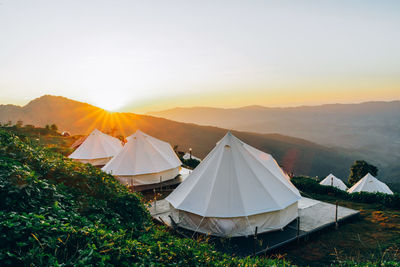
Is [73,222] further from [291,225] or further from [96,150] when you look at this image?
[96,150]

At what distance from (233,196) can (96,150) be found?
1723 centimetres

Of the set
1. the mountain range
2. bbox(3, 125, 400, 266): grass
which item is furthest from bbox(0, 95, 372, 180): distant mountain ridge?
bbox(3, 125, 400, 266): grass

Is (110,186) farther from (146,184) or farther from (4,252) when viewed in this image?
(146,184)

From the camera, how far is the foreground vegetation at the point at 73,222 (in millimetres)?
2986

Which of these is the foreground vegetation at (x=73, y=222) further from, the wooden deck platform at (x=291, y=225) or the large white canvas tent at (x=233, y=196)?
the large white canvas tent at (x=233, y=196)

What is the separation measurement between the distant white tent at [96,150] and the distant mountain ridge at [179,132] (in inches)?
2081

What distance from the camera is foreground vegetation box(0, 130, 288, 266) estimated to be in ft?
9.80

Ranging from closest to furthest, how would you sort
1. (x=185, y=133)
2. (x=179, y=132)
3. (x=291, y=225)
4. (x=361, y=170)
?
(x=291, y=225)
(x=361, y=170)
(x=185, y=133)
(x=179, y=132)

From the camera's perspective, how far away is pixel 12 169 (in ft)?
15.1

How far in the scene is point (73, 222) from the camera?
13.2ft

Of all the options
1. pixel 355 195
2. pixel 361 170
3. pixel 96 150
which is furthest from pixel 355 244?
pixel 361 170

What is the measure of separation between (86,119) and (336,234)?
120 meters

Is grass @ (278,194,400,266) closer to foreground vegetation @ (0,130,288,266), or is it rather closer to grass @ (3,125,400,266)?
grass @ (3,125,400,266)

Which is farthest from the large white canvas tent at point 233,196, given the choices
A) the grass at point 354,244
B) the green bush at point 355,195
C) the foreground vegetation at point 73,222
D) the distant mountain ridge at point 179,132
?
the distant mountain ridge at point 179,132
